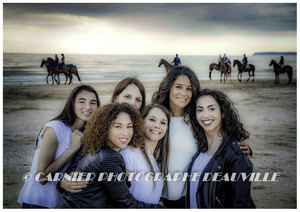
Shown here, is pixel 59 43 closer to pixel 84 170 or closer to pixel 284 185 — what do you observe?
pixel 84 170

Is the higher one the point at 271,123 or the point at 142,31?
the point at 142,31

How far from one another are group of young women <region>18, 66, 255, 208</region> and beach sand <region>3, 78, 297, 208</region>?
4.07 feet

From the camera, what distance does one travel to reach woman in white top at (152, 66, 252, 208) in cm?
262

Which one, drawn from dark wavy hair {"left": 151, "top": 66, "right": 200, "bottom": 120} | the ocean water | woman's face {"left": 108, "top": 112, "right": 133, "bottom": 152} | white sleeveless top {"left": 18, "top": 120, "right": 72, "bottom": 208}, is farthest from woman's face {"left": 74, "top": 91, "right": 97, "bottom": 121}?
the ocean water

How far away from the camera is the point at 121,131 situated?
230 cm

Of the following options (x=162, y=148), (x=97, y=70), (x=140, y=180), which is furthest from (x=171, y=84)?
(x=97, y=70)

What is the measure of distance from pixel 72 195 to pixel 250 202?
1.40 metres

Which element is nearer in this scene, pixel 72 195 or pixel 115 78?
pixel 72 195

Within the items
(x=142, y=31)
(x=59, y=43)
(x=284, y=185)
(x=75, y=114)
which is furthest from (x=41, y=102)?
(x=284, y=185)

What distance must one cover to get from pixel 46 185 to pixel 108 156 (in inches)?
31.2

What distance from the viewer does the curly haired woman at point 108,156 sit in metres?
2.11

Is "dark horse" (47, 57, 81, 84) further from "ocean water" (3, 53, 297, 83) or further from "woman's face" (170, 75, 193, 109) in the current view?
"woman's face" (170, 75, 193, 109)

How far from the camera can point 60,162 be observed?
2.46m

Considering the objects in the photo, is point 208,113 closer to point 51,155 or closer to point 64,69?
point 51,155
